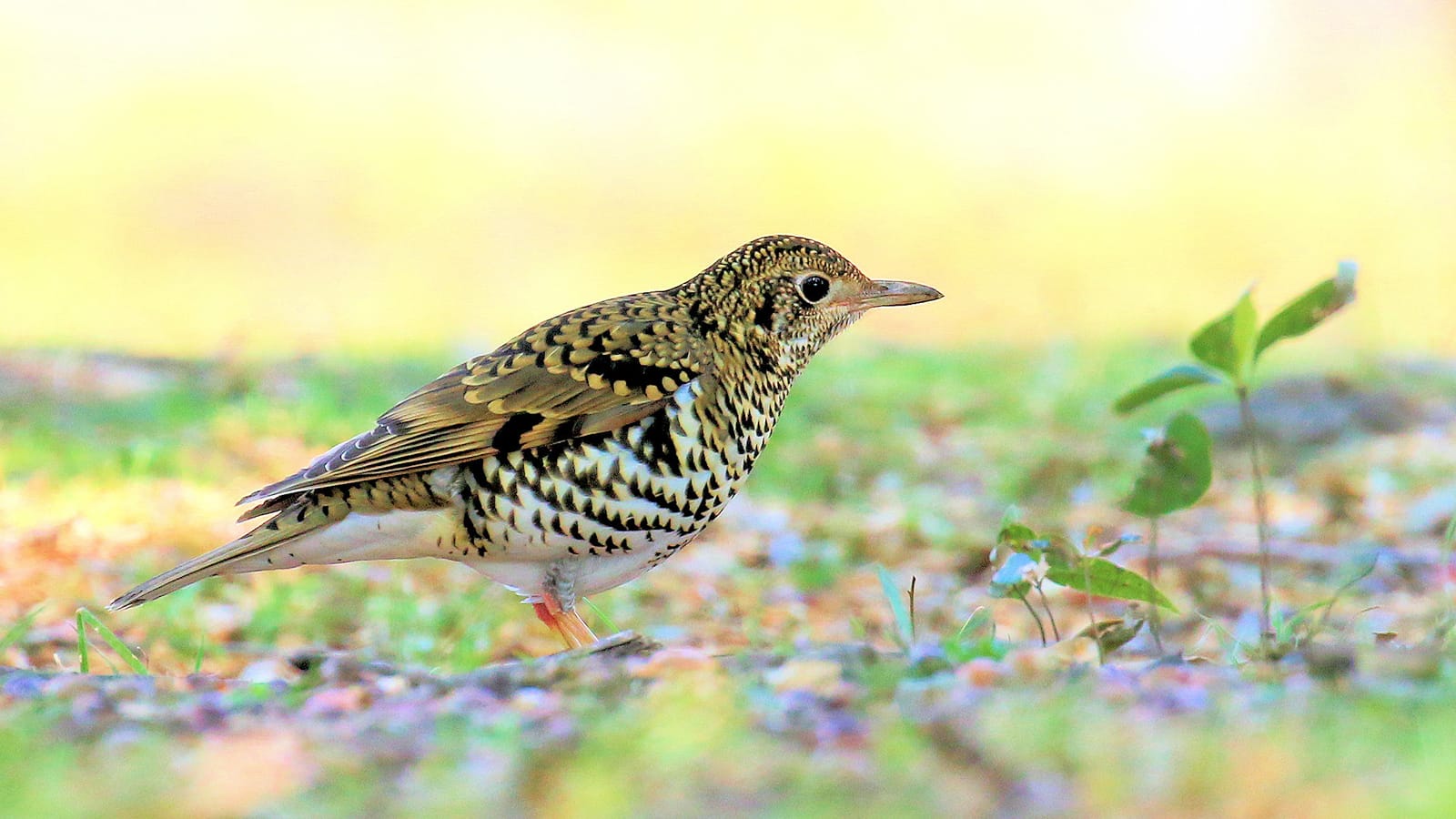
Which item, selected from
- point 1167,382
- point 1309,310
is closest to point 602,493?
point 1167,382

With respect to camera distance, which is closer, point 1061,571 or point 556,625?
point 1061,571

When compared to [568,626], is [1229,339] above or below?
above

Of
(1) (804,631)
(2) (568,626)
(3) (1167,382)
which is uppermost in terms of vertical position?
(3) (1167,382)

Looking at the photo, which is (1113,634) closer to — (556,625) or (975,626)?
(975,626)

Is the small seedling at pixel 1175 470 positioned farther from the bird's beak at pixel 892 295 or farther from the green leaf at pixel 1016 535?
the bird's beak at pixel 892 295

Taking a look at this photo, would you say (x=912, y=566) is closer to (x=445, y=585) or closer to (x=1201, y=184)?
(x=445, y=585)

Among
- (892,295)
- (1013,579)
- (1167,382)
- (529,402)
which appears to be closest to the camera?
(1013,579)
